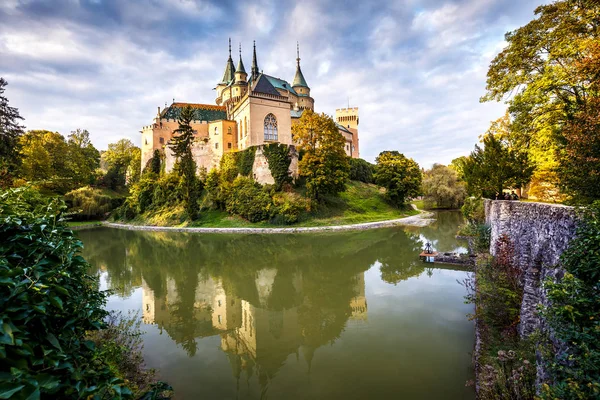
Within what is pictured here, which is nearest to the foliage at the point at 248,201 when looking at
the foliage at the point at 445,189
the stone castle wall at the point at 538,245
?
the stone castle wall at the point at 538,245

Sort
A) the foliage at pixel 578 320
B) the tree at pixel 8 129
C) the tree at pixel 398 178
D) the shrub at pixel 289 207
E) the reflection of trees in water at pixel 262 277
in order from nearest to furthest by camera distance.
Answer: the foliage at pixel 578 320, the reflection of trees in water at pixel 262 277, the tree at pixel 8 129, the shrub at pixel 289 207, the tree at pixel 398 178

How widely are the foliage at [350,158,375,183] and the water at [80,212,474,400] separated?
923 inches

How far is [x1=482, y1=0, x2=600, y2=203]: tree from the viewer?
833cm

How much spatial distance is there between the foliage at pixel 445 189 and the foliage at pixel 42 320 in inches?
1623

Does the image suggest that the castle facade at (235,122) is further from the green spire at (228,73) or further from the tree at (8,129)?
the tree at (8,129)

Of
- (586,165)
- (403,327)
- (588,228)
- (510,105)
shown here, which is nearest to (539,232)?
(586,165)

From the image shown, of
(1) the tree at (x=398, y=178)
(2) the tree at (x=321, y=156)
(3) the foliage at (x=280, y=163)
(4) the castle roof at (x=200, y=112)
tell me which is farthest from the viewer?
(4) the castle roof at (x=200, y=112)

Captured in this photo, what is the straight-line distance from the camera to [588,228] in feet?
10.4

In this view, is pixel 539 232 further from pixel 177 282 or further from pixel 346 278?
pixel 177 282

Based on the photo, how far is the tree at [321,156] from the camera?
86.2 feet

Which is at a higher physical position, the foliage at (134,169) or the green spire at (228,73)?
the green spire at (228,73)

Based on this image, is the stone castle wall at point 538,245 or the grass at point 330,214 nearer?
the stone castle wall at point 538,245

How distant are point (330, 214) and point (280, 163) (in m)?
7.35

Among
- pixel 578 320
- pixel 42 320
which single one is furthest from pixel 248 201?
pixel 578 320
